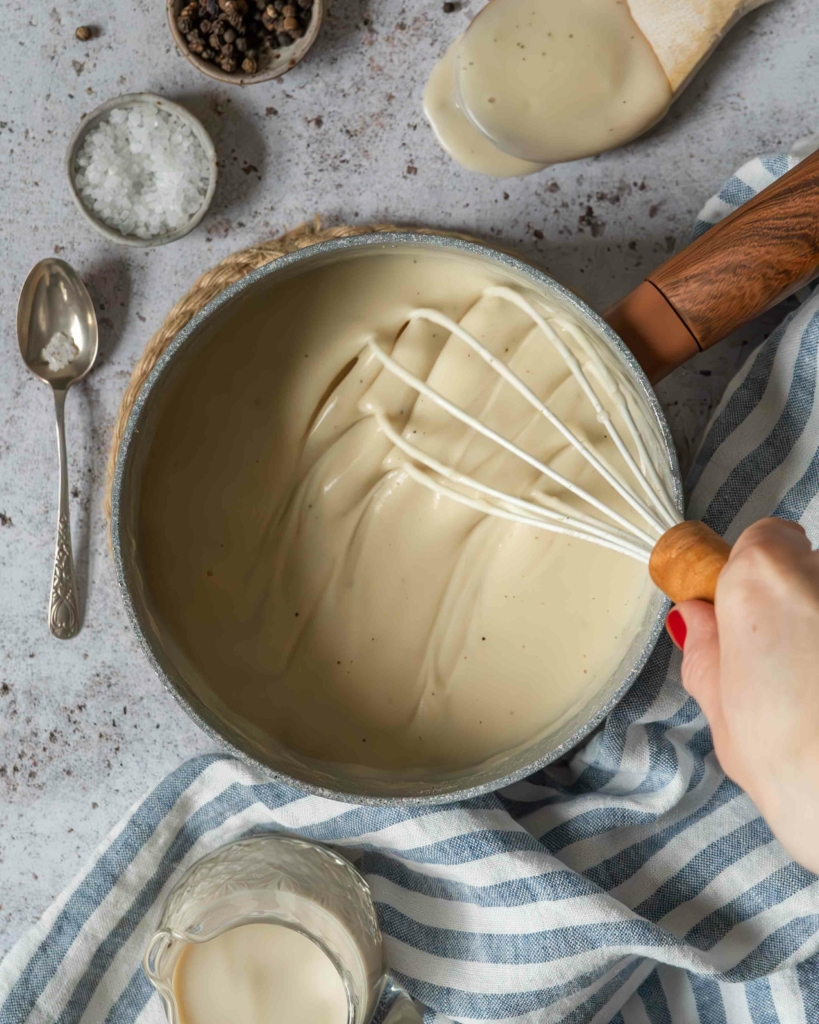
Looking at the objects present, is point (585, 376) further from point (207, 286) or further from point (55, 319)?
point (55, 319)

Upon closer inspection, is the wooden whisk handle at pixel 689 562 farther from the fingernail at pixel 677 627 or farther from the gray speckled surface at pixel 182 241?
the gray speckled surface at pixel 182 241

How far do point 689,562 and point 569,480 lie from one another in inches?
7.1

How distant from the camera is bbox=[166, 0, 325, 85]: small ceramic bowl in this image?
0.74 m

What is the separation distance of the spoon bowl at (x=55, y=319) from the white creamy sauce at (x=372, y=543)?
0.52ft

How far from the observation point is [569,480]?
639 millimetres

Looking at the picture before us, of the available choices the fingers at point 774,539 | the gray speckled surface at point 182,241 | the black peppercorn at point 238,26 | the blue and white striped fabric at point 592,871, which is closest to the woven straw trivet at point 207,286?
the gray speckled surface at point 182,241

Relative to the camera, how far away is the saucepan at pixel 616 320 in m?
0.59

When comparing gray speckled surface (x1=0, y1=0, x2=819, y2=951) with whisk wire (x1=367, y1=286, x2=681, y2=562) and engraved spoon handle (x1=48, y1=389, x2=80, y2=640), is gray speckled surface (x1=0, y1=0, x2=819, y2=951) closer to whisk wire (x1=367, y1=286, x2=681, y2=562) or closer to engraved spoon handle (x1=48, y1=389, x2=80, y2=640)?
engraved spoon handle (x1=48, y1=389, x2=80, y2=640)

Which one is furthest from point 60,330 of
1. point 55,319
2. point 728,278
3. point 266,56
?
point 728,278

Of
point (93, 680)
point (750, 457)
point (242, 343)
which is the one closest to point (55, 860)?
point (93, 680)

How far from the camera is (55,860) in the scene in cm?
81

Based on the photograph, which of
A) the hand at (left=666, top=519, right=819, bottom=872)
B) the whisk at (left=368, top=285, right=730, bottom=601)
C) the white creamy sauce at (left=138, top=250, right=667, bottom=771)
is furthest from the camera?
the white creamy sauce at (left=138, top=250, right=667, bottom=771)

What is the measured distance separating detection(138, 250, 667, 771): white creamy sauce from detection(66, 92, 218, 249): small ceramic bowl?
14 centimetres

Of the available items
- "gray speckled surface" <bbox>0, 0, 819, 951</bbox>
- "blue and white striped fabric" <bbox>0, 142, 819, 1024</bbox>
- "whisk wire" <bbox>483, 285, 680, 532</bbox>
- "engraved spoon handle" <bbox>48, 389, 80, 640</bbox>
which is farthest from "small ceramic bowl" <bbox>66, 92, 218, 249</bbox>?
"blue and white striped fabric" <bbox>0, 142, 819, 1024</bbox>
